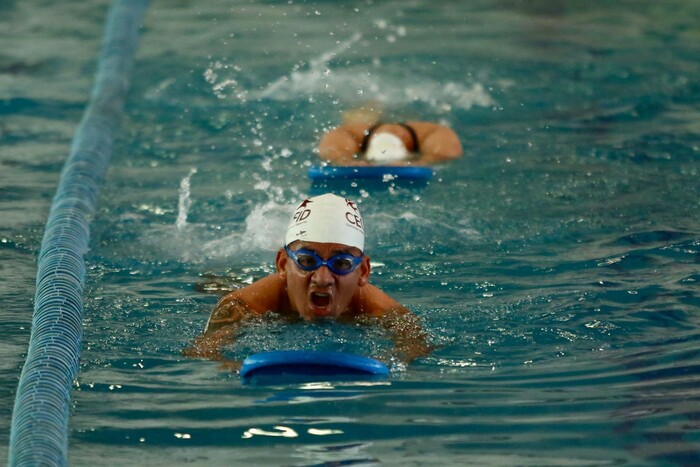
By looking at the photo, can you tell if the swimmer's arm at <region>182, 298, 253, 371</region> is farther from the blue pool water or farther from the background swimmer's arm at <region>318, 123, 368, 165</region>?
the background swimmer's arm at <region>318, 123, 368, 165</region>

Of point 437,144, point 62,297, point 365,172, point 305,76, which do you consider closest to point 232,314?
Result: point 62,297

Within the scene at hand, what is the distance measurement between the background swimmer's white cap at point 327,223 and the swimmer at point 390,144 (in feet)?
9.53

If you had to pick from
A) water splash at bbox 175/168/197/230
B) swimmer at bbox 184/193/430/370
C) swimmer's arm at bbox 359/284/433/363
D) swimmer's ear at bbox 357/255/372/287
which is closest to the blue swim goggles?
swimmer at bbox 184/193/430/370

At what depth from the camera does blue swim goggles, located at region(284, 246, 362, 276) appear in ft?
14.6

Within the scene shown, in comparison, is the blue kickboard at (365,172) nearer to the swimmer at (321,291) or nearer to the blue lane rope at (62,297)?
the blue lane rope at (62,297)

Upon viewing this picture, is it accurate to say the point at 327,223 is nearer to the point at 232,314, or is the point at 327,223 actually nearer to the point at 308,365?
the point at 232,314

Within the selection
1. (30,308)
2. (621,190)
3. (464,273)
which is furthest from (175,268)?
(621,190)

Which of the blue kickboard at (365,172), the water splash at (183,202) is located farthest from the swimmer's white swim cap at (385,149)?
the water splash at (183,202)

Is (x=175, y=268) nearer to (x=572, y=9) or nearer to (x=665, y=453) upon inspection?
(x=665, y=453)

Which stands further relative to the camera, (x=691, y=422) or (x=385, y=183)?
(x=385, y=183)

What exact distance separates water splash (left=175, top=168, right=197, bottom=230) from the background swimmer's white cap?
182 cm

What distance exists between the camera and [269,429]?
3719 mm

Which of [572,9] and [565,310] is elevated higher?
[572,9]

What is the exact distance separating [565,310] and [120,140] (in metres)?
4.31
